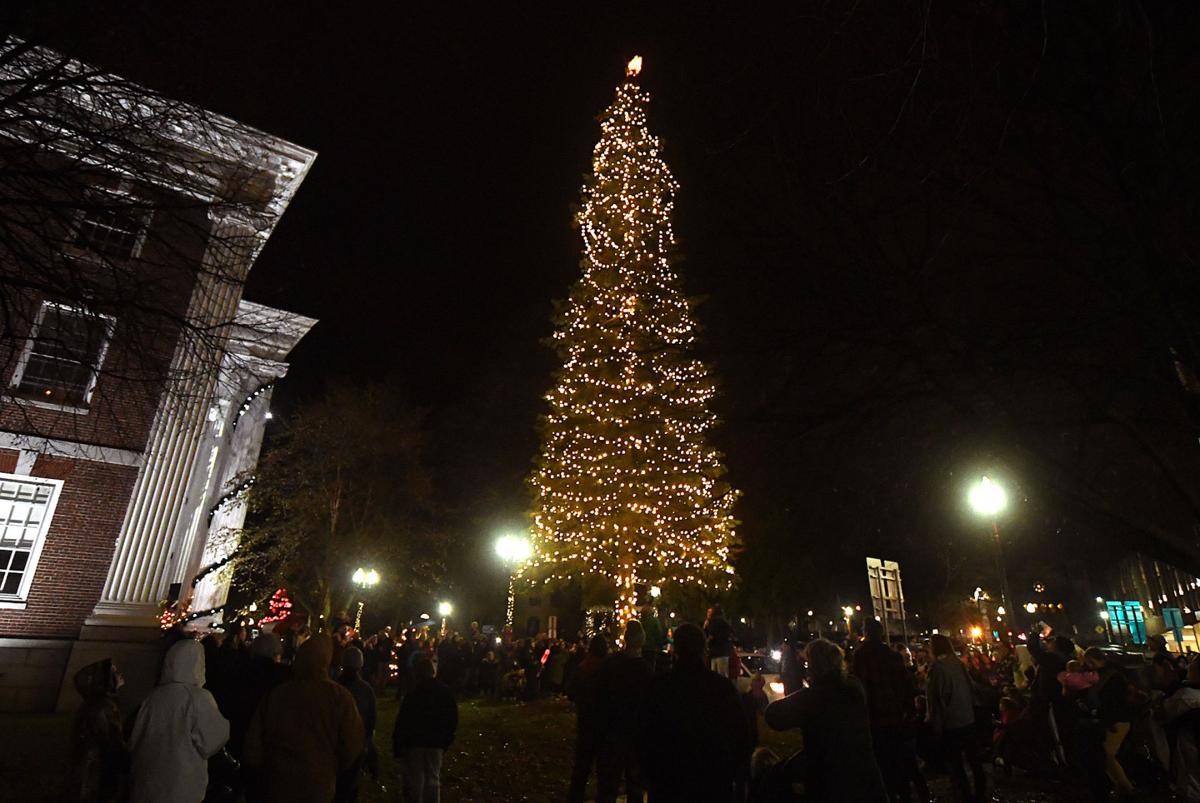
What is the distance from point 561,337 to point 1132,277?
57.8 ft

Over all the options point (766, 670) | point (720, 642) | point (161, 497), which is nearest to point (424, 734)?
point (720, 642)

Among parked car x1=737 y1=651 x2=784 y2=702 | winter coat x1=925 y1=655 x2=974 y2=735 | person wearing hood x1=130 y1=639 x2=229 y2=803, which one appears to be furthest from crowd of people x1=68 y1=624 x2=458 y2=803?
parked car x1=737 y1=651 x2=784 y2=702

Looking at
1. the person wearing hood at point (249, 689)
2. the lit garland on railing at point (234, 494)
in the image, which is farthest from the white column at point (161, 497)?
the person wearing hood at point (249, 689)

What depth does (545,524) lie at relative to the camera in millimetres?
21297

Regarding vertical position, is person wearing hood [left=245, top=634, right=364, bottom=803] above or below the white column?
below

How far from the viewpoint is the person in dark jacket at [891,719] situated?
22.1 ft

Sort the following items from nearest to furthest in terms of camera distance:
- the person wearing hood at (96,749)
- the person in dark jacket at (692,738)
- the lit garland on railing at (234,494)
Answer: the person in dark jacket at (692,738) < the person wearing hood at (96,749) < the lit garland on railing at (234,494)

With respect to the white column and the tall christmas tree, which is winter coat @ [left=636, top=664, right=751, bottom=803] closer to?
the white column

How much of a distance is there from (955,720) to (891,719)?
80 centimetres

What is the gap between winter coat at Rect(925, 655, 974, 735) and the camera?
7008 millimetres

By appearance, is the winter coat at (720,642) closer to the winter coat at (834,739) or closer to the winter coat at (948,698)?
the winter coat at (834,739)

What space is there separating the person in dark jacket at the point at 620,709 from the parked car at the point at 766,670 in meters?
7.08

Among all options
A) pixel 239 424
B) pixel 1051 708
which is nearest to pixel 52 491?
pixel 239 424

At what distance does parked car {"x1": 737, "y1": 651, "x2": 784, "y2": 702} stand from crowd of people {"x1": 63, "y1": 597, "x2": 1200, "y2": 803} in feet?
18.5
